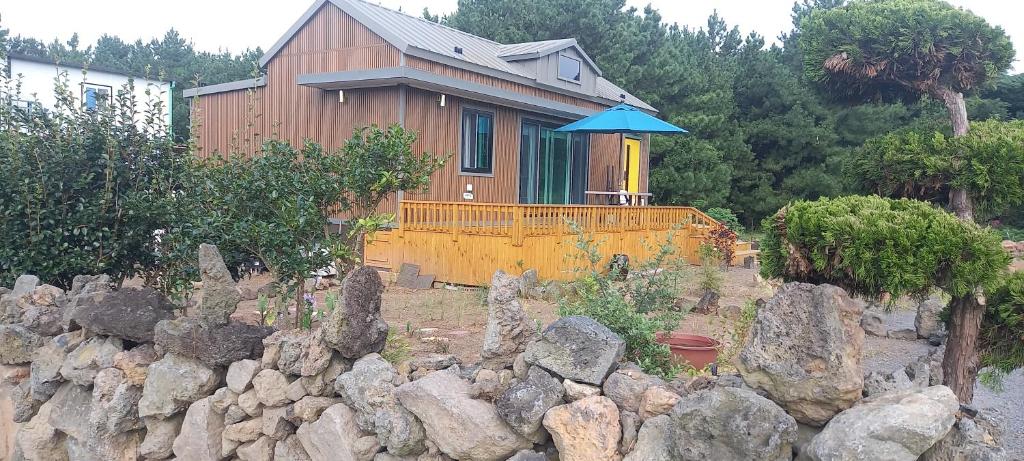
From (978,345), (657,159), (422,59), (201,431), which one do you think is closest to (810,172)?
(657,159)

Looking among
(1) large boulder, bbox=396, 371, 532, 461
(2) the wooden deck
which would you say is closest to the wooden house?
(2) the wooden deck

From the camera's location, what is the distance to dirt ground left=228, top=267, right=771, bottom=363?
16.7 ft

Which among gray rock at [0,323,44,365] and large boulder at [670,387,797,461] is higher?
large boulder at [670,387,797,461]

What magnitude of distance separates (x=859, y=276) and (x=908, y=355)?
441 cm

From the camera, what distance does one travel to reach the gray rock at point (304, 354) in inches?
146

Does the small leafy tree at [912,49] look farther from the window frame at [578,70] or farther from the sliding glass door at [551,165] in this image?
the window frame at [578,70]

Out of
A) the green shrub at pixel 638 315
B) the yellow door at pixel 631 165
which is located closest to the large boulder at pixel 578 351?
the green shrub at pixel 638 315

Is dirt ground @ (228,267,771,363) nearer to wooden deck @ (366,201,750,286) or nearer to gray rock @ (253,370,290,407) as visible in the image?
wooden deck @ (366,201,750,286)

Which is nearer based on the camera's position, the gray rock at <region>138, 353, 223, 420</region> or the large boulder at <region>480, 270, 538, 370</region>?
the large boulder at <region>480, 270, 538, 370</region>

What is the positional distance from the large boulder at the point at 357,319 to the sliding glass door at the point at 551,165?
10667mm

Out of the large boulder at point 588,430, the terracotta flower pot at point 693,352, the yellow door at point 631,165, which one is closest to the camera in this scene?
the large boulder at point 588,430

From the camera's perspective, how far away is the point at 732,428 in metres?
2.65

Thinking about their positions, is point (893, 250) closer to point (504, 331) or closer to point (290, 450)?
point (504, 331)

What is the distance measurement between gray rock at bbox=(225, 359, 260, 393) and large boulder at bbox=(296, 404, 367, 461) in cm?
46
